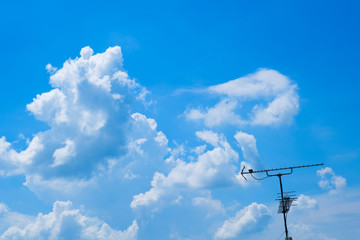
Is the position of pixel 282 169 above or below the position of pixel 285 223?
above

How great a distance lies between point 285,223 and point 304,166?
44.3 feet

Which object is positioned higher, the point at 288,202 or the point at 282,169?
the point at 282,169

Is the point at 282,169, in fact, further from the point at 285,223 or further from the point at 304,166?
the point at 285,223

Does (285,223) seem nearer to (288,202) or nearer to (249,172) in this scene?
(288,202)

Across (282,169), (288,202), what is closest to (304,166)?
(282,169)

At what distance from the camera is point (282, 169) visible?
3068 inches

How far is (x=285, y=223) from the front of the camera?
255 ft

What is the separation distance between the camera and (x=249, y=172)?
260 feet

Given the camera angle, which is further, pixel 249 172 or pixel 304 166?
pixel 249 172

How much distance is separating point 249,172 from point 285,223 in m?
13.0

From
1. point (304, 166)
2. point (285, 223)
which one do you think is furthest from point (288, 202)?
point (304, 166)

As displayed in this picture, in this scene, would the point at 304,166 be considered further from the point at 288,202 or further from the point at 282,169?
the point at 288,202

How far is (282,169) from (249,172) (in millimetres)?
6918

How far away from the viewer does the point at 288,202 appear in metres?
79.3
